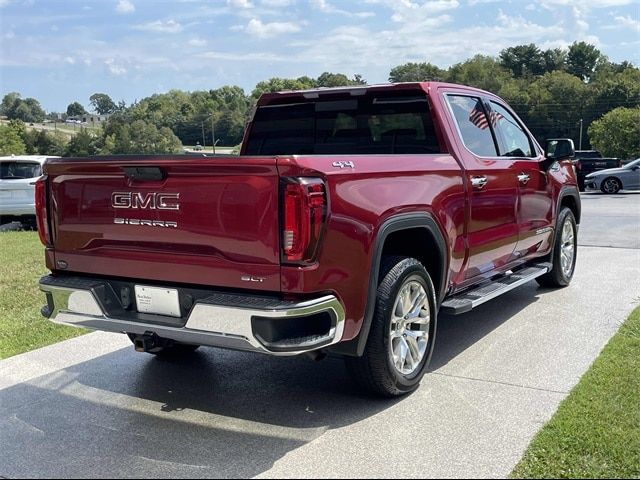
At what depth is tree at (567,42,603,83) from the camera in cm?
13350

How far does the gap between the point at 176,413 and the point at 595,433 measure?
2.36 metres

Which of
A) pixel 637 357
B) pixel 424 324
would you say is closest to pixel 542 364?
pixel 637 357

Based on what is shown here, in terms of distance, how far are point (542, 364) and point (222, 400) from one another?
221 centimetres

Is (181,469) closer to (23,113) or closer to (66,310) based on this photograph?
(66,310)

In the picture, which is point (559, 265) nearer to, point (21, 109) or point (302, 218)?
point (302, 218)

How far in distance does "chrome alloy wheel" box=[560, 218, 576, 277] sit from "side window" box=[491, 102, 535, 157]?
1.13m

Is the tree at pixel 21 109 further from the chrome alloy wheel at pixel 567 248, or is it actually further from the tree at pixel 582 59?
the tree at pixel 582 59

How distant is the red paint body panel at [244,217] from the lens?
130 inches

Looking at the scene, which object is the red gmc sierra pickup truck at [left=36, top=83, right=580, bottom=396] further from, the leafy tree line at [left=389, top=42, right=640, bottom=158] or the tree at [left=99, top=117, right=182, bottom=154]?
the leafy tree line at [left=389, top=42, right=640, bottom=158]

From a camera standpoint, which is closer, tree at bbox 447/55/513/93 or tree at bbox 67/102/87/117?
tree at bbox 67/102/87/117

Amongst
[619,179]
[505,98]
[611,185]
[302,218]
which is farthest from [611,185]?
[505,98]

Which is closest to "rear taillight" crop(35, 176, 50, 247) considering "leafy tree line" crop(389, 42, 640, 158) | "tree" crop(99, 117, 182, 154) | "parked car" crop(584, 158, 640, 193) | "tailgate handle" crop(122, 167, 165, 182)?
"tailgate handle" crop(122, 167, 165, 182)

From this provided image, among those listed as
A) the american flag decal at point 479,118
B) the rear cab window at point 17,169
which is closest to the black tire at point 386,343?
the american flag decal at point 479,118

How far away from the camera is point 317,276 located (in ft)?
11.0
